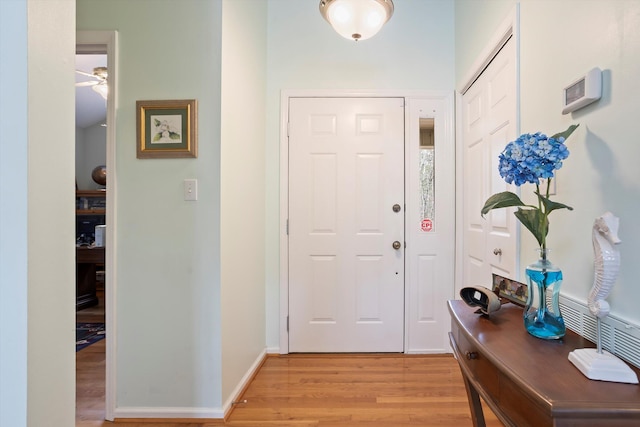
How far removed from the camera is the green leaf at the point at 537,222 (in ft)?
3.08

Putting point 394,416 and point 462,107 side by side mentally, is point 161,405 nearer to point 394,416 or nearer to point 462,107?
point 394,416

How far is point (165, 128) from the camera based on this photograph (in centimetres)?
183

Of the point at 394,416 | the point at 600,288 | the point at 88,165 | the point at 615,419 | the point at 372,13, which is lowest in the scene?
the point at 394,416

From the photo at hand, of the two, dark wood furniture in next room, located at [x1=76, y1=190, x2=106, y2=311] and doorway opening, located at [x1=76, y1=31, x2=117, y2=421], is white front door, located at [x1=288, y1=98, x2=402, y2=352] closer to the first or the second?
doorway opening, located at [x1=76, y1=31, x2=117, y2=421]

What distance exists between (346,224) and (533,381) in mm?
1947

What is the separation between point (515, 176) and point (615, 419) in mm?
576

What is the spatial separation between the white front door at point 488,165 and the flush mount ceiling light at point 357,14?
683 millimetres

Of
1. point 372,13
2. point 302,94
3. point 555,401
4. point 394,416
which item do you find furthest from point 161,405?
point 372,13

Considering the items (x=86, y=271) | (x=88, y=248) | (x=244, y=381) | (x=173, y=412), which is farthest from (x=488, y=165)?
(x=86, y=271)

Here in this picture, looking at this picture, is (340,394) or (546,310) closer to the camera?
(546,310)

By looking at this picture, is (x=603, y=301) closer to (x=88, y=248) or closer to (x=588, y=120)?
(x=588, y=120)

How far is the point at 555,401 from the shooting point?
0.62 m

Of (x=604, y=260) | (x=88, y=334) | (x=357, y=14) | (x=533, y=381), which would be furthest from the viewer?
(x=88, y=334)

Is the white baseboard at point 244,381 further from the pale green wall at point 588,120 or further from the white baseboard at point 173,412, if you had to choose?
the pale green wall at point 588,120
